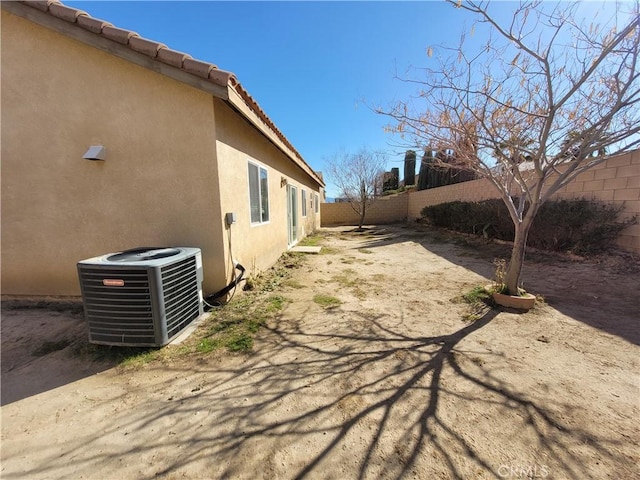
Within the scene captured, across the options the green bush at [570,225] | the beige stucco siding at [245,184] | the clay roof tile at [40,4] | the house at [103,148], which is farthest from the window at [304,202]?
the clay roof tile at [40,4]

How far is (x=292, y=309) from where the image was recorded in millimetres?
4148

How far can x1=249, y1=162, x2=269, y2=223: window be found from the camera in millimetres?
5344

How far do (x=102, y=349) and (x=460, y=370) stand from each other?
3937 millimetres

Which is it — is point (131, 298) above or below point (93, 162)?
below

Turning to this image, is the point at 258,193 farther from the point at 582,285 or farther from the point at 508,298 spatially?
the point at 582,285

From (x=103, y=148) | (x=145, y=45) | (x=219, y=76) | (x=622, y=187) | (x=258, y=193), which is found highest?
(x=145, y=45)

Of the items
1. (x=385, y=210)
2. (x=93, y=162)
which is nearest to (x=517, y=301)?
(x=93, y=162)

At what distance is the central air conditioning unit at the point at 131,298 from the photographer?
2.75 metres

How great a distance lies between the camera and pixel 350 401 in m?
2.18

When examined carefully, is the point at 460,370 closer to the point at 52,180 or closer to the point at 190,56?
the point at 190,56

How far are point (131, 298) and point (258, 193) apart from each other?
3.47m

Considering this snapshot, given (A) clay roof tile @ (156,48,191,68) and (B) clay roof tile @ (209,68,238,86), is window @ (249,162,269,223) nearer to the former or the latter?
(B) clay roof tile @ (209,68,238,86)

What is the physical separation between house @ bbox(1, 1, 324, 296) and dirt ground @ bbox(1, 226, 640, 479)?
1282 millimetres

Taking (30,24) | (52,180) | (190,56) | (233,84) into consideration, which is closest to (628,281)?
A: (233,84)
